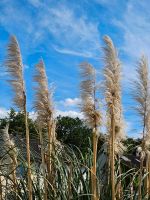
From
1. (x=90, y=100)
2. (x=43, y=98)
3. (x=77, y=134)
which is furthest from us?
(x=77, y=134)

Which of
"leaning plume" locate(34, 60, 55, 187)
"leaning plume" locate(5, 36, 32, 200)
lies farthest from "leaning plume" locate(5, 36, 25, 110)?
"leaning plume" locate(34, 60, 55, 187)

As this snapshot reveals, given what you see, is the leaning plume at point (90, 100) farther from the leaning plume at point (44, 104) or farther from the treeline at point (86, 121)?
the leaning plume at point (44, 104)

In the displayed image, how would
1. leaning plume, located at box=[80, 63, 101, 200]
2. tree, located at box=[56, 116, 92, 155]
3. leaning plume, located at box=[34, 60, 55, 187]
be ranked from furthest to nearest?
tree, located at box=[56, 116, 92, 155] < leaning plume, located at box=[34, 60, 55, 187] < leaning plume, located at box=[80, 63, 101, 200]

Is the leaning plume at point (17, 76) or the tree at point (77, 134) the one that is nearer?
the leaning plume at point (17, 76)

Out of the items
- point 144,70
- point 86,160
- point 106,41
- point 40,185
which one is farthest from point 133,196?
point 106,41

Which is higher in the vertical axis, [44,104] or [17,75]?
[17,75]

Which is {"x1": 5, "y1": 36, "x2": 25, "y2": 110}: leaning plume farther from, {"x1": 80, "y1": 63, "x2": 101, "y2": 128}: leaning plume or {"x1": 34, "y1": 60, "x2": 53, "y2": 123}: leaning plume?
{"x1": 80, "y1": 63, "x2": 101, "y2": 128}: leaning plume

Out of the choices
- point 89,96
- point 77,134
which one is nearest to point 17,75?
point 89,96

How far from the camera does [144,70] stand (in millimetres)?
5391

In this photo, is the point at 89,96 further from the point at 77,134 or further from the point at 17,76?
the point at 77,134

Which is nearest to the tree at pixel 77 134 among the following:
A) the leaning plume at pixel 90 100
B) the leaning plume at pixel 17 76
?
the leaning plume at pixel 90 100

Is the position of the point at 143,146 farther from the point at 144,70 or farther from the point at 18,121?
the point at 18,121

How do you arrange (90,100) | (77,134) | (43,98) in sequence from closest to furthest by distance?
(90,100) → (43,98) → (77,134)

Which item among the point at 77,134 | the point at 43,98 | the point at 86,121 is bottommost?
the point at 86,121
